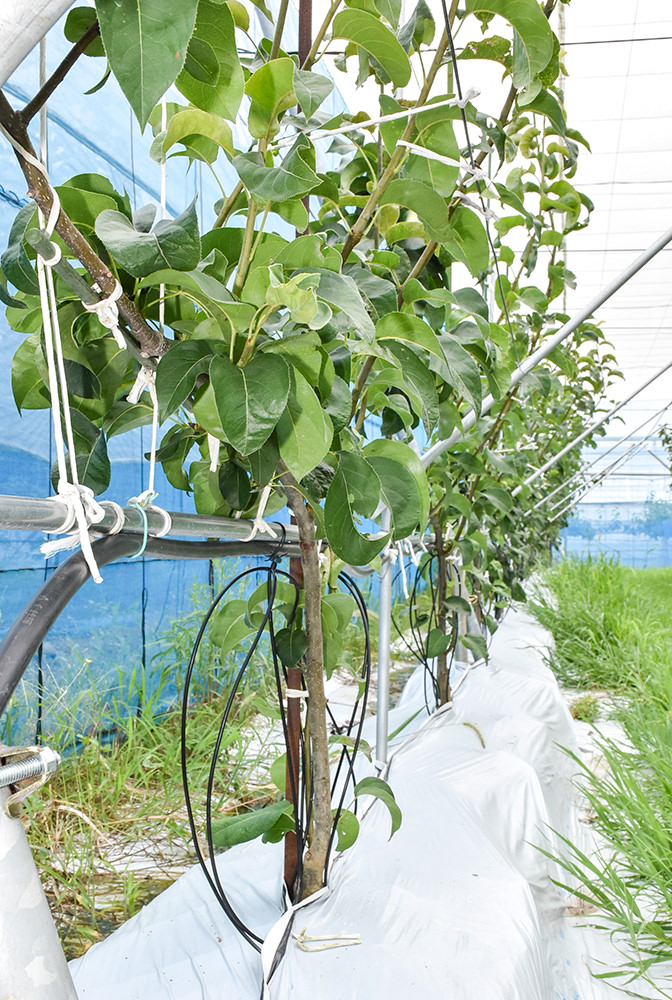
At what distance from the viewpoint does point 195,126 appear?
0.46 metres

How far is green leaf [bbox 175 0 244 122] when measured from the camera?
0.40 m

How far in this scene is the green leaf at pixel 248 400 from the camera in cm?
47

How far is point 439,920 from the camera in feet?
2.66

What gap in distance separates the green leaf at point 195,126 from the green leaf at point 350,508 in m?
0.28

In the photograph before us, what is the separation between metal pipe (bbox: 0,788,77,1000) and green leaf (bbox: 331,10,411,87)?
0.53 meters

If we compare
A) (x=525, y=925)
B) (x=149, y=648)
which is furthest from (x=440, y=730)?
(x=149, y=648)

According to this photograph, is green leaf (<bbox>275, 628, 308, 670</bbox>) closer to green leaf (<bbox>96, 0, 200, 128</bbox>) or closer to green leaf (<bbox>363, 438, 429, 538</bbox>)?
green leaf (<bbox>363, 438, 429, 538</bbox>)

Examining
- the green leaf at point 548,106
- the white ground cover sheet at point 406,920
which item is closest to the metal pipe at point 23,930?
the white ground cover sheet at point 406,920

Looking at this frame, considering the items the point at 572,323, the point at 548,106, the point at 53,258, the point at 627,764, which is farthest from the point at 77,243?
the point at 627,764

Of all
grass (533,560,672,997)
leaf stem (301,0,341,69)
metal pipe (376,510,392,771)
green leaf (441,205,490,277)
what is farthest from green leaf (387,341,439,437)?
grass (533,560,672,997)

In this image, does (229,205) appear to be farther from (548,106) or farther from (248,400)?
(548,106)

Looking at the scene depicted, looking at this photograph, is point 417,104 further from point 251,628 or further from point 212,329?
point 251,628

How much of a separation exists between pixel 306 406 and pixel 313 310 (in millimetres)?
104

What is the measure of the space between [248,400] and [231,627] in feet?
1.44
